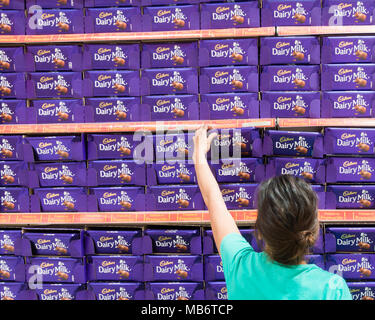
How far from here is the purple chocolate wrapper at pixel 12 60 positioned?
188cm

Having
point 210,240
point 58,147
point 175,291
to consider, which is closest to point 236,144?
point 210,240

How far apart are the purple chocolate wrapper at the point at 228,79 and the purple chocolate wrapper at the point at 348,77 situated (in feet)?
1.14

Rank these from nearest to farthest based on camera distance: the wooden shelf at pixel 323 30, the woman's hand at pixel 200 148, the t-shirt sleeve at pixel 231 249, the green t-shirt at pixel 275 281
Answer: the green t-shirt at pixel 275 281, the t-shirt sleeve at pixel 231 249, the woman's hand at pixel 200 148, the wooden shelf at pixel 323 30

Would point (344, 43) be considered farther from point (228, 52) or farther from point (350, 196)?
point (350, 196)

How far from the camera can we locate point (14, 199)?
6.36 ft

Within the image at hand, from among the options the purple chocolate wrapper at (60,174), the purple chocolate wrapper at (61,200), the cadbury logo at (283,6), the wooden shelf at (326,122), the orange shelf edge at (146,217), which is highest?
the cadbury logo at (283,6)

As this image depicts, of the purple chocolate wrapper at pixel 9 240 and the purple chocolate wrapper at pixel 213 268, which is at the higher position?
the purple chocolate wrapper at pixel 9 240

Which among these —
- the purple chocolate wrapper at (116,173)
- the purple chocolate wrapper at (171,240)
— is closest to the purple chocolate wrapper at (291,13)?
the purple chocolate wrapper at (116,173)

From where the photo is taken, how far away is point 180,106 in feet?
6.07

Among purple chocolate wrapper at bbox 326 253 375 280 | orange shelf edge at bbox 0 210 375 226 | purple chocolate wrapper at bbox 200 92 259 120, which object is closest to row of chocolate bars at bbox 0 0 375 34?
purple chocolate wrapper at bbox 200 92 259 120

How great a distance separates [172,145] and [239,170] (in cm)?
36

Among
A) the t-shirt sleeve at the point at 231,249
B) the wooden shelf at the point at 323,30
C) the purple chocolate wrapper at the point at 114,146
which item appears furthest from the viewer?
the purple chocolate wrapper at the point at 114,146

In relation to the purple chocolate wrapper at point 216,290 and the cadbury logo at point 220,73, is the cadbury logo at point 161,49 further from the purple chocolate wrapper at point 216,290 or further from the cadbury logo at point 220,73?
the purple chocolate wrapper at point 216,290
